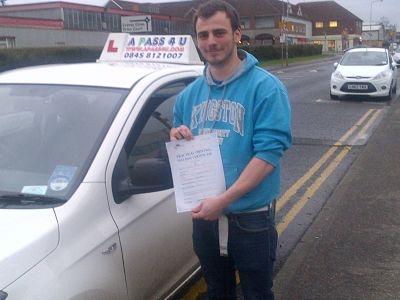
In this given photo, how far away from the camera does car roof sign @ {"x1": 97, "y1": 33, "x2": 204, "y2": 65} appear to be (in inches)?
171

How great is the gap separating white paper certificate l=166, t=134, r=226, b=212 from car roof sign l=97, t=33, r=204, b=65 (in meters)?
1.75

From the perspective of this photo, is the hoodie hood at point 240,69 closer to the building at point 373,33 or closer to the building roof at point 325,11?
the building roof at point 325,11

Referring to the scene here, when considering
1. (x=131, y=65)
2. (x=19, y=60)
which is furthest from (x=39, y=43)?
(x=131, y=65)

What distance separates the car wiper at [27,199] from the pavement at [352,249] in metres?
2.00

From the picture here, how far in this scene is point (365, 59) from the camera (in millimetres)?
17797

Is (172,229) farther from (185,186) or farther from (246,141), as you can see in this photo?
(246,141)

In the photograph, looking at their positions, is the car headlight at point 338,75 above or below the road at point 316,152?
above

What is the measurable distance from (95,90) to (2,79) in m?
0.76

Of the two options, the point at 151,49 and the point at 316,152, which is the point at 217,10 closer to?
the point at 151,49

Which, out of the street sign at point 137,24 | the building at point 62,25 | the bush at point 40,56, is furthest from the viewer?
the building at point 62,25

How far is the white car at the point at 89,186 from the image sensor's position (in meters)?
2.39

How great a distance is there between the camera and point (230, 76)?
2.67 metres

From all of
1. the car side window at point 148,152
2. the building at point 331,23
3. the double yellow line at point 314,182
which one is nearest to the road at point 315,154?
the double yellow line at point 314,182

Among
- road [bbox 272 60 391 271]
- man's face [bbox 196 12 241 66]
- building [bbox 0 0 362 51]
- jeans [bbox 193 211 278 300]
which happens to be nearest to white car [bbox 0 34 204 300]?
jeans [bbox 193 211 278 300]
